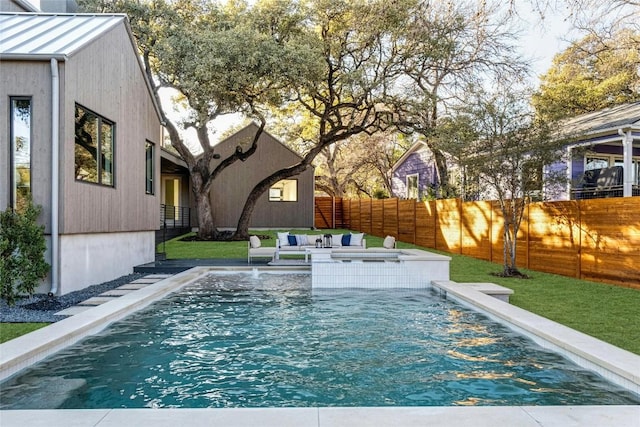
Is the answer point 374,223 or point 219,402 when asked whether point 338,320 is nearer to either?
point 219,402

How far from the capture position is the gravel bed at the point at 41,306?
21.3 feet

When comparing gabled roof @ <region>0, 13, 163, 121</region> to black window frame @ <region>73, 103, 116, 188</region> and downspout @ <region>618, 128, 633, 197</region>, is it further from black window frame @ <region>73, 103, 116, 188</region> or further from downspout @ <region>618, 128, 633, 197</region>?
downspout @ <region>618, 128, 633, 197</region>

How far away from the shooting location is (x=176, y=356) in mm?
5363

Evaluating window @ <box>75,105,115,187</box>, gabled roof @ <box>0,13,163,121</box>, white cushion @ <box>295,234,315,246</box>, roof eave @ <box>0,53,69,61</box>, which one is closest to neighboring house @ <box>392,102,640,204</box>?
white cushion @ <box>295,234,315,246</box>

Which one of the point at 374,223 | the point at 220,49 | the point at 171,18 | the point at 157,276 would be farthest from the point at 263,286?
the point at 374,223

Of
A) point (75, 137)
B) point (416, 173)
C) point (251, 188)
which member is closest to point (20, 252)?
point (75, 137)

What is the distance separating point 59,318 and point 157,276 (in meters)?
4.24

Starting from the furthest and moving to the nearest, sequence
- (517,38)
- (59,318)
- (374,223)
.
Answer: (374,223) → (517,38) → (59,318)

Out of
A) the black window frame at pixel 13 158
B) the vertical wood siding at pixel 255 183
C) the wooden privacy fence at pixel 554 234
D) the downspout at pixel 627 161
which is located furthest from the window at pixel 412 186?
the black window frame at pixel 13 158

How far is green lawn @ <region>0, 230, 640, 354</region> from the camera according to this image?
233 inches

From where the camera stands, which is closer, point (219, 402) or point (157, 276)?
point (219, 402)

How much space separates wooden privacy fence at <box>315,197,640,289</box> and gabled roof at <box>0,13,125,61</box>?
1007 cm

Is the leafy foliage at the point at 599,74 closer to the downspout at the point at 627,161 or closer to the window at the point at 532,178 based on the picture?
the downspout at the point at 627,161

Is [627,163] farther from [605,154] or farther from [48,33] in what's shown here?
[48,33]
